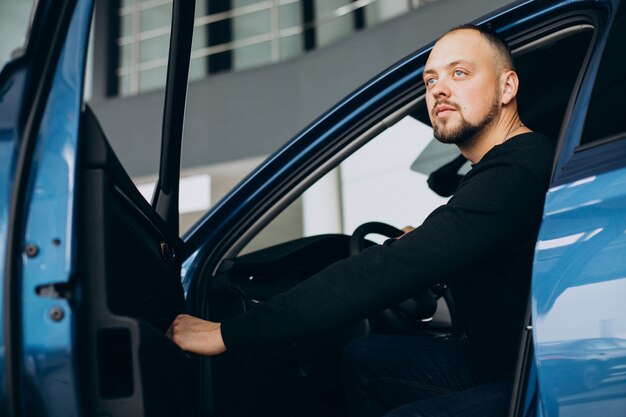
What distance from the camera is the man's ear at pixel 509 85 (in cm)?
171

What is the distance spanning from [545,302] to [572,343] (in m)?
0.08

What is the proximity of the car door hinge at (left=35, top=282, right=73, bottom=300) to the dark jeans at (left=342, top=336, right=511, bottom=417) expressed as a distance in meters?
0.91

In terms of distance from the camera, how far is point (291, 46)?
11070 mm

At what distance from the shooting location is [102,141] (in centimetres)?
122

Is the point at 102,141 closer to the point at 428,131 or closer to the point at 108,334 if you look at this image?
the point at 108,334

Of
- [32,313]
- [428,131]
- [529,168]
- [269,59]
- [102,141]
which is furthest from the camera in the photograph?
[269,59]

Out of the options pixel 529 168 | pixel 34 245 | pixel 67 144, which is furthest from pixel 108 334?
pixel 529 168

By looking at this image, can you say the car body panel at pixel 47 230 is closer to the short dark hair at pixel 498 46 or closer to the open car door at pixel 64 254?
the open car door at pixel 64 254

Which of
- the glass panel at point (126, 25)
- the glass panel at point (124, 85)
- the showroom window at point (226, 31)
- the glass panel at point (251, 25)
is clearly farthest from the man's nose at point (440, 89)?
the glass panel at point (126, 25)

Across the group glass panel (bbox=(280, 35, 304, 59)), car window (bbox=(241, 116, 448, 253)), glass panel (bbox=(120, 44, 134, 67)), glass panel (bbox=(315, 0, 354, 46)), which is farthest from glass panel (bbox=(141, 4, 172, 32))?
car window (bbox=(241, 116, 448, 253))

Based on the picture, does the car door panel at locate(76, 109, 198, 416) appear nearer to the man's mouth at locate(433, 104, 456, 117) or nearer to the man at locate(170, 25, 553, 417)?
→ the man at locate(170, 25, 553, 417)

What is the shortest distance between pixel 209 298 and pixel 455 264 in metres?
0.75

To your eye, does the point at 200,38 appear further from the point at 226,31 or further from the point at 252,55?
the point at 252,55

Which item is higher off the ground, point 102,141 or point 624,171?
point 102,141
